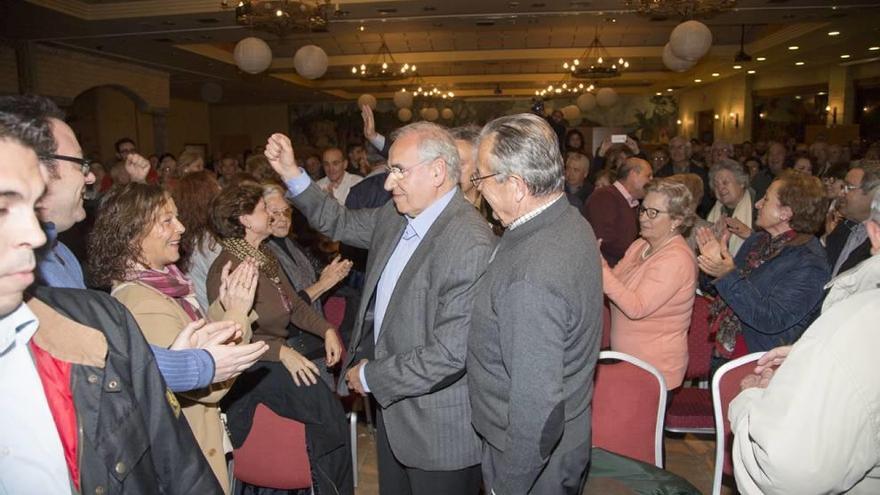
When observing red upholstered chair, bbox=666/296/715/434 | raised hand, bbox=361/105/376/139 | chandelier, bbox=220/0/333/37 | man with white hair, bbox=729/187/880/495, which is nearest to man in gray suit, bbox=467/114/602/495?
man with white hair, bbox=729/187/880/495

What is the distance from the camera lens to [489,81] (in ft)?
59.4

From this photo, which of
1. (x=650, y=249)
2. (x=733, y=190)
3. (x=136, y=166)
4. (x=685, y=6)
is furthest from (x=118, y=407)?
(x=685, y=6)

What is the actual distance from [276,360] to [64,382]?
56.2 inches

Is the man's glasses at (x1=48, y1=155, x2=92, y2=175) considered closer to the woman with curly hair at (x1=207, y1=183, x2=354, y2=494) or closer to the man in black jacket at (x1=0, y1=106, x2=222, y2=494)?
the man in black jacket at (x1=0, y1=106, x2=222, y2=494)

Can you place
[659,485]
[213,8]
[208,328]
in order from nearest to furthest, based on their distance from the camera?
[208,328] → [659,485] → [213,8]

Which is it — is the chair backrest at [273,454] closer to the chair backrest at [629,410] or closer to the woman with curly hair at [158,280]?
the woman with curly hair at [158,280]

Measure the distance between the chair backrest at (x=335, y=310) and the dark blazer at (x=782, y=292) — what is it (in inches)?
79.4

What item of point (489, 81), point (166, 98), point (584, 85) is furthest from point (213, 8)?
point (489, 81)

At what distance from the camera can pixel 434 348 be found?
6.42 feet

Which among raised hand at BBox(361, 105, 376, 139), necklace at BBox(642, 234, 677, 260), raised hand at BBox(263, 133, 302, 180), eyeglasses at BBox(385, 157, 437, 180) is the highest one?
raised hand at BBox(361, 105, 376, 139)

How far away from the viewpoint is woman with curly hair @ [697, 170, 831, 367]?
2.67 meters

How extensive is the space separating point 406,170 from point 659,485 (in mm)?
1358

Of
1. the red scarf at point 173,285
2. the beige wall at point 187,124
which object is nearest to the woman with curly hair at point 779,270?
the red scarf at point 173,285

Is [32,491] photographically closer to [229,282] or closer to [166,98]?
[229,282]
